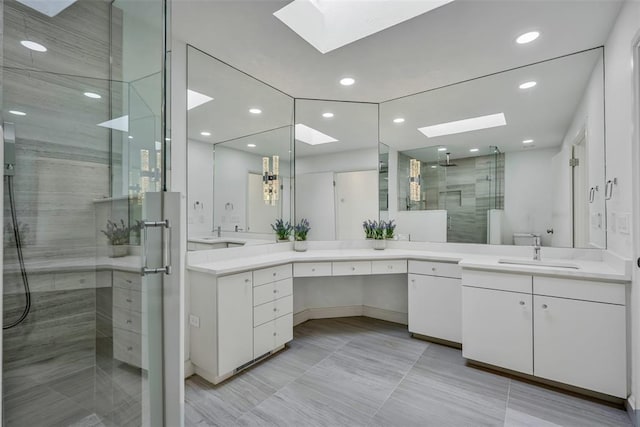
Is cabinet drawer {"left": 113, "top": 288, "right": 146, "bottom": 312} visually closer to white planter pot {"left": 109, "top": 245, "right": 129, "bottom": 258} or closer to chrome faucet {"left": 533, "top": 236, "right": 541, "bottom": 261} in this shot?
white planter pot {"left": 109, "top": 245, "right": 129, "bottom": 258}

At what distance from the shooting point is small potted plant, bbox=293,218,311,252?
3.09 m

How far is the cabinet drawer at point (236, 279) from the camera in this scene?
2.03m

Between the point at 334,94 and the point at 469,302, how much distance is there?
2.37 m

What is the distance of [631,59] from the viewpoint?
5.31 ft

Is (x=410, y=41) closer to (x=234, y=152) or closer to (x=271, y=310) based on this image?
(x=234, y=152)

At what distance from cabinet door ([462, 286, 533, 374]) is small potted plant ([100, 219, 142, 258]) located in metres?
2.31

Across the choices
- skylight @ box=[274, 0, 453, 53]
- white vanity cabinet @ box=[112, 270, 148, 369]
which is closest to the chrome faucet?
skylight @ box=[274, 0, 453, 53]

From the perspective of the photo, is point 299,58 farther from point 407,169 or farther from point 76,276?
point 76,276

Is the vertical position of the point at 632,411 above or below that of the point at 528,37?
below

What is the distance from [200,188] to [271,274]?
0.94 meters

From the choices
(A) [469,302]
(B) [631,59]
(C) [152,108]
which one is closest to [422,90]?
(B) [631,59]

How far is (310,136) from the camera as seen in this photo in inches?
129

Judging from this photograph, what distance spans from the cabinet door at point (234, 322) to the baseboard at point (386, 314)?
64.1 inches

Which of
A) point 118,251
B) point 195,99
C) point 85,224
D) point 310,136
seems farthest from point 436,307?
point 195,99
